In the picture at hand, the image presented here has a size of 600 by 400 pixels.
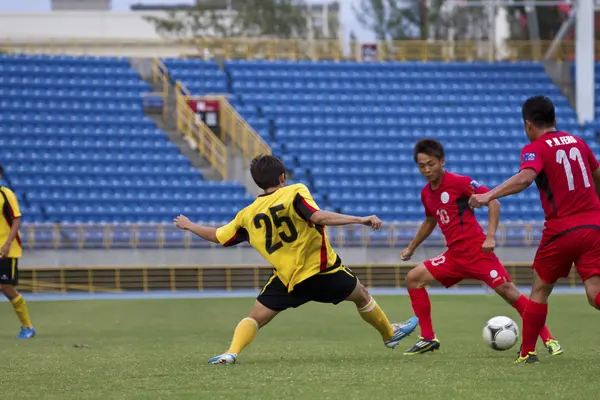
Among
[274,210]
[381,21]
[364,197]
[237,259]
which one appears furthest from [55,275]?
[381,21]

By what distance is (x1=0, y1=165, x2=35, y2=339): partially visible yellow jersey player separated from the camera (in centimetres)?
1267

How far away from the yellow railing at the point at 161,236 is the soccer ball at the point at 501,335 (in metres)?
14.5

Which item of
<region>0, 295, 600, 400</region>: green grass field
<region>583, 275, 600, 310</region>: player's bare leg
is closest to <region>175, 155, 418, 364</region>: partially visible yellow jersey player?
<region>0, 295, 600, 400</region>: green grass field

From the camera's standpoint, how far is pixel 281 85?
3095cm

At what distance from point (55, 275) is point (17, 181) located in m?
4.17

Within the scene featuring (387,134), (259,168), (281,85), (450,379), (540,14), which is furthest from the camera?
(540,14)

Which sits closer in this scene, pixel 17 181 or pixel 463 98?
pixel 17 181

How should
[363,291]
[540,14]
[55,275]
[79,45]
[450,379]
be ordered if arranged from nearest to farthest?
[450,379], [363,291], [55,275], [79,45], [540,14]

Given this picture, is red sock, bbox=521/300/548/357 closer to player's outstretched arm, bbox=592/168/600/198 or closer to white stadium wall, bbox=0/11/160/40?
player's outstretched arm, bbox=592/168/600/198

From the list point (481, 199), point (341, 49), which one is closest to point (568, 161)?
point (481, 199)

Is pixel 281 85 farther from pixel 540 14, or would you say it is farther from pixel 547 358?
pixel 547 358

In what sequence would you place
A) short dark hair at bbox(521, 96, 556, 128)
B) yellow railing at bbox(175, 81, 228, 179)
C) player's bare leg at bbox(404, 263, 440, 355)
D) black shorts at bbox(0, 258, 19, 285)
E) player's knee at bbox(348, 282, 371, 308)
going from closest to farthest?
short dark hair at bbox(521, 96, 556, 128), player's knee at bbox(348, 282, 371, 308), player's bare leg at bbox(404, 263, 440, 355), black shorts at bbox(0, 258, 19, 285), yellow railing at bbox(175, 81, 228, 179)

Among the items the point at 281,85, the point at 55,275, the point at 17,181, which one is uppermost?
the point at 281,85

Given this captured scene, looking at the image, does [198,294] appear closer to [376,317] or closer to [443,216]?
[443,216]
